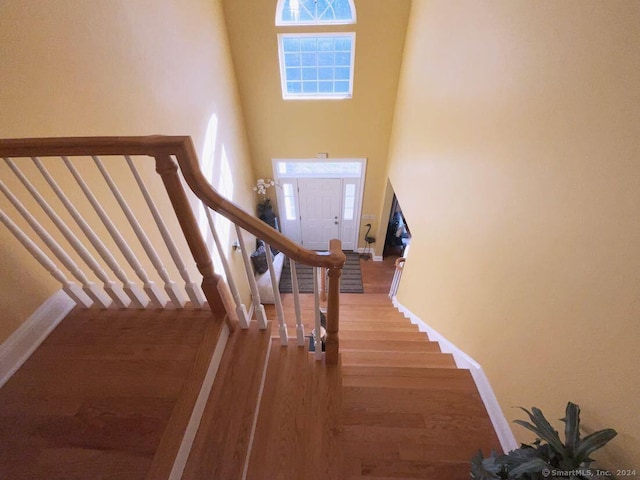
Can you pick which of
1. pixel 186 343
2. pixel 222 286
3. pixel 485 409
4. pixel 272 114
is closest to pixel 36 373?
pixel 186 343

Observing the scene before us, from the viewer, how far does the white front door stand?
18.4ft

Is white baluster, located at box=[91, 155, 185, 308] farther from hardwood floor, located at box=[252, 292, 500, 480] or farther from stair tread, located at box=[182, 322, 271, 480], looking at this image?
hardwood floor, located at box=[252, 292, 500, 480]

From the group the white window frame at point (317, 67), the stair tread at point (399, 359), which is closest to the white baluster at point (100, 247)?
the stair tread at point (399, 359)

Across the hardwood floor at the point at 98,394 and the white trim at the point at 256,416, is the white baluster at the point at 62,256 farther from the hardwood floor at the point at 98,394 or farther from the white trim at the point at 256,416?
the white trim at the point at 256,416

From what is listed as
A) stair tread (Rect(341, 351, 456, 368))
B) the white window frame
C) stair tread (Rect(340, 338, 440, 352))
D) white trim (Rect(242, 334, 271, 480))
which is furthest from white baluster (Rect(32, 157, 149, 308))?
the white window frame

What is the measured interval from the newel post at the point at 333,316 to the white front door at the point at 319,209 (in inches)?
161

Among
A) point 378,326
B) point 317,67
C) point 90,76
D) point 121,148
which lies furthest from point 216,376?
point 317,67

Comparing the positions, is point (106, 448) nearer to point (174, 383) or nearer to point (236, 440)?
point (174, 383)

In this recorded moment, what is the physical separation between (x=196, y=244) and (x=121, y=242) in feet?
1.08

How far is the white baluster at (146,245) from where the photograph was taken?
1.09 m

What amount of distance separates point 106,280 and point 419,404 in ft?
5.94

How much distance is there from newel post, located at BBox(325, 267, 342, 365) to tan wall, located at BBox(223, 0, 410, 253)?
159 inches

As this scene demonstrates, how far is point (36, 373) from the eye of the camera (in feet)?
3.96

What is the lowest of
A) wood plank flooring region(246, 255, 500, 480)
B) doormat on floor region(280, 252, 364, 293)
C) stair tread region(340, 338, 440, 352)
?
wood plank flooring region(246, 255, 500, 480)
